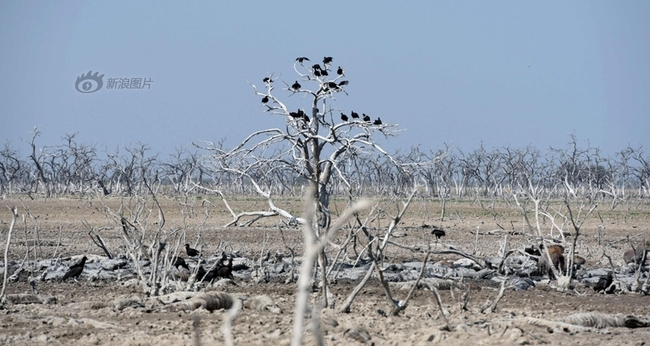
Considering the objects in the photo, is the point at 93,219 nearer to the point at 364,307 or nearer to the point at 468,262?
the point at 468,262

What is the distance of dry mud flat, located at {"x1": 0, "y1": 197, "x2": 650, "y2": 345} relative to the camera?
21.9 ft

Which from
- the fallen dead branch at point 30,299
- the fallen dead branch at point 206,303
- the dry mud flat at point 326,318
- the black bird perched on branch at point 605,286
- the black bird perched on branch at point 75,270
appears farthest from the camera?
the black bird perched on branch at point 75,270

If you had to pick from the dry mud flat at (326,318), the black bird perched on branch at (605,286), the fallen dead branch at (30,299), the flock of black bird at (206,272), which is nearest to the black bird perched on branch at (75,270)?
the flock of black bird at (206,272)

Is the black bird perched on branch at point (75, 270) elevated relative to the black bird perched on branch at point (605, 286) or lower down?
lower down

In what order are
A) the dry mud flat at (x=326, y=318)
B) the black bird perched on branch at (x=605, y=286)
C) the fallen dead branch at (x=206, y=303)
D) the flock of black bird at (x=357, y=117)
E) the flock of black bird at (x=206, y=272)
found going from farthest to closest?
the flock of black bird at (x=357, y=117) → the flock of black bird at (x=206, y=272) → the black bird perched on branch at (x=605, y=286) → the fallen dead branch at (x=206, y=303) → the dry mud flat at (x=326, y=318)

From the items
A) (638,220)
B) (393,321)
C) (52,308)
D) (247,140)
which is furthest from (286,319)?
(638,220)

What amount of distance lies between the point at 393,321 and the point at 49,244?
12.7 meters

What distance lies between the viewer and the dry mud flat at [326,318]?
21.9ft

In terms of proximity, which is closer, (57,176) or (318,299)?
(318,299)

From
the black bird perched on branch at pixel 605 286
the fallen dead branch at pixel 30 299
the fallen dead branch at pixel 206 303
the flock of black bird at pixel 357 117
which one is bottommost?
the fallen dead branch at pixel 30 299

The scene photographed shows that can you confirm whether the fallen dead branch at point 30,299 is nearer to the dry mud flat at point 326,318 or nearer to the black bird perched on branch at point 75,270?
the dry mud flat at point 326,318

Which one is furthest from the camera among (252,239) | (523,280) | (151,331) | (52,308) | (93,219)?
(93,219)

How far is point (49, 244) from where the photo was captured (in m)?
18.5

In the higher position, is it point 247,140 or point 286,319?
point 247,140
